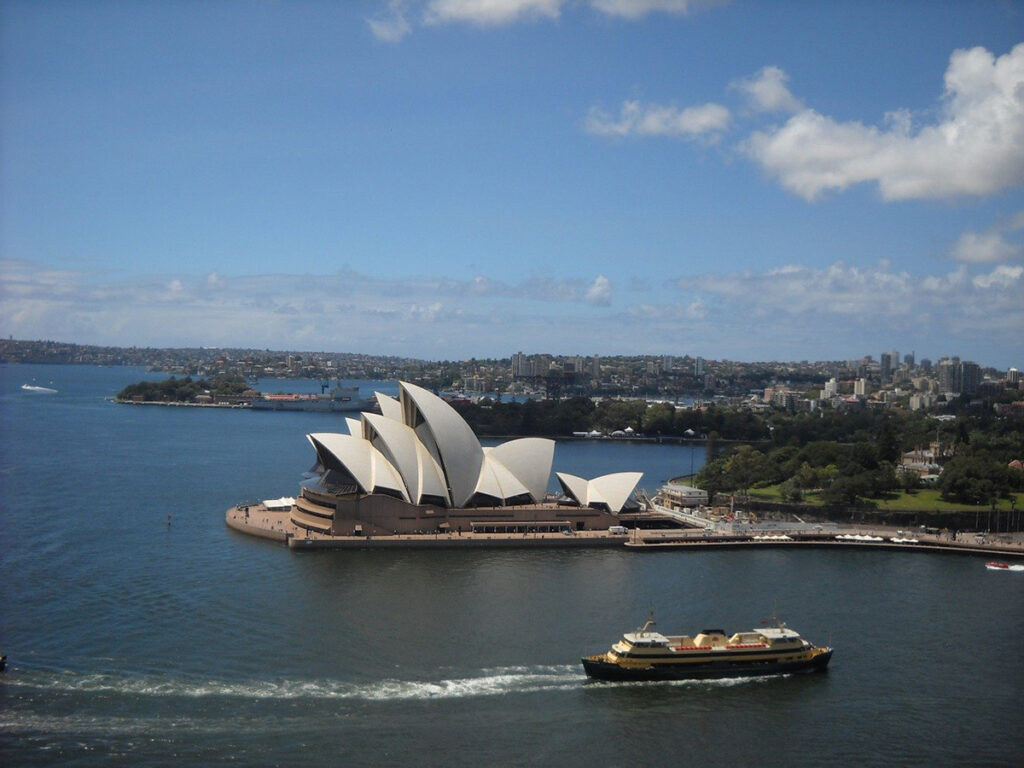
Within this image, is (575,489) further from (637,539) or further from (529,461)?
(637,539)

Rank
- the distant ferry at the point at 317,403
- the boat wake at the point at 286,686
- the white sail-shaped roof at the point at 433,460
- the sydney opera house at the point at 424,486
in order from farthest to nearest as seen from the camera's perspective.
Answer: the distant ferry at the point at 317,403, the white sail-shaped roof at the point at 433,460, the sydney opera house at the point at 424,486, the boat wake at the point at 286,686

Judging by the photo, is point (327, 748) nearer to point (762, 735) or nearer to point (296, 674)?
point (296, 674)

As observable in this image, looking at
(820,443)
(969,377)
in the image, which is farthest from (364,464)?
(969,377)

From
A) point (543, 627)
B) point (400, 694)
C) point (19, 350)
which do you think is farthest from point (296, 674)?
point (19, 350)

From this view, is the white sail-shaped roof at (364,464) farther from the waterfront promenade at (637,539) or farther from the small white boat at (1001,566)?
the small white boat at (1001,566)

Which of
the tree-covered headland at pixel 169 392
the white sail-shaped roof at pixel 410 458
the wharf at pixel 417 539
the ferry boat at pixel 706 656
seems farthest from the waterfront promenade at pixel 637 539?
the tree-covered headland at pixel 169 392

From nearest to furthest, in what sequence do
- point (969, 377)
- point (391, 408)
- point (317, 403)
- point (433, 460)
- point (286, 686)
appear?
point (286, 686), point (433, 460), point (391, 408), point (317, 403), point (969, 377)
